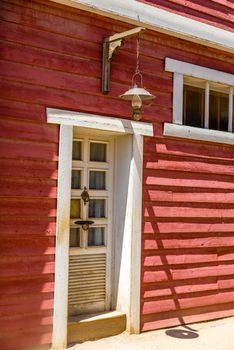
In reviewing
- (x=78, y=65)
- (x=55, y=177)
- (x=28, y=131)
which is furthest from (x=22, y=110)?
(x=78, y=65)

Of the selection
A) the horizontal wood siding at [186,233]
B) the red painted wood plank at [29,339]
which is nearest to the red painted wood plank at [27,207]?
the red painted wood plank at [29,339]

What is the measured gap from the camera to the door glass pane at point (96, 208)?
563 cm

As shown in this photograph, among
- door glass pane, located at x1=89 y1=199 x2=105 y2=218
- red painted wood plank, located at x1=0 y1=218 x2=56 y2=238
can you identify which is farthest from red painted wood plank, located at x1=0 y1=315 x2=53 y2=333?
door glass pane, located at x1=89 y1=199 x2=105 y2=218

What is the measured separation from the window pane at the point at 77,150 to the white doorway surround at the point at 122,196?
0.25 m

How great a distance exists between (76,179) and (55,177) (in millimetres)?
529

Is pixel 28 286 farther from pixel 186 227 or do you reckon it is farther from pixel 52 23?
pixel 52 23

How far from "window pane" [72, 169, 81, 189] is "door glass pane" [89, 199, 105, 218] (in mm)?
251

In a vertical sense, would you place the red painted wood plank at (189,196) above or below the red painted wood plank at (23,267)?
above

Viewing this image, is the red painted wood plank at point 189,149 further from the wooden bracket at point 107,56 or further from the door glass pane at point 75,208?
the door glass pane at point 75,208

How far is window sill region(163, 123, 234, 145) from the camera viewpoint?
5.96 m

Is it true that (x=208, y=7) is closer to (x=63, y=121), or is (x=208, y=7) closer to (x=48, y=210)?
(x=63, y=121)

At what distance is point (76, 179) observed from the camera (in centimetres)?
548

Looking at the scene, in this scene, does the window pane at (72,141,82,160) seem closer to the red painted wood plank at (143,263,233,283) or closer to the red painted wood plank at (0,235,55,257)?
the red painted wood plank at (0,235,55,257)

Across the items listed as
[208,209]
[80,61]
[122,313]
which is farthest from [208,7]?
[122,313]
